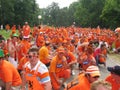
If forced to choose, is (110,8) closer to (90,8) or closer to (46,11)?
(90,8)

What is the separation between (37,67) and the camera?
6.94 m

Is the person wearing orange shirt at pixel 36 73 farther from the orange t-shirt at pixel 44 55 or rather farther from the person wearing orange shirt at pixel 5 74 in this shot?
the orange t-shirt at pixel 44 55

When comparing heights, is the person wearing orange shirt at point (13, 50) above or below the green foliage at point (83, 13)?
below

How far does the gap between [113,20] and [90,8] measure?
88.0ft

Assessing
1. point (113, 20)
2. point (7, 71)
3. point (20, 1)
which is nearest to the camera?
point (7, 71)

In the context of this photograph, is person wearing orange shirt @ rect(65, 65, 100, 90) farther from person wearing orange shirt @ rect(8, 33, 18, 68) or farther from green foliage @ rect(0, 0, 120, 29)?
green foliage @ rect(0, 0, 120, 29)

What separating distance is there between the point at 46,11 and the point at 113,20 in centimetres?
8172

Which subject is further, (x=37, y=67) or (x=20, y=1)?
(x=20, y=1)

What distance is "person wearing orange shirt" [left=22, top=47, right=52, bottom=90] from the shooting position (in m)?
6.93

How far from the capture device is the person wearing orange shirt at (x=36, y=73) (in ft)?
22.7

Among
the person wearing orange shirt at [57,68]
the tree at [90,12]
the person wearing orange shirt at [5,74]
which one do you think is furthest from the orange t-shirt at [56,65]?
the tree at [90,12]

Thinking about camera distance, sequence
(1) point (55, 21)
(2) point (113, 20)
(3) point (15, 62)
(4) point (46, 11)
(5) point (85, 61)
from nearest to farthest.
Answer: (5) point (85, 61)
(3) point (15, 62)
(2) point (113, 20)
(1) point (55, 21)
(4) point (46, 11)

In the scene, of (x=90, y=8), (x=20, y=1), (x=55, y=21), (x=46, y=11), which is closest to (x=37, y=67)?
(x=20, y=1)

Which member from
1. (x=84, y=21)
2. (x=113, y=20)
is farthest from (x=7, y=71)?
(x=84, y=21)
